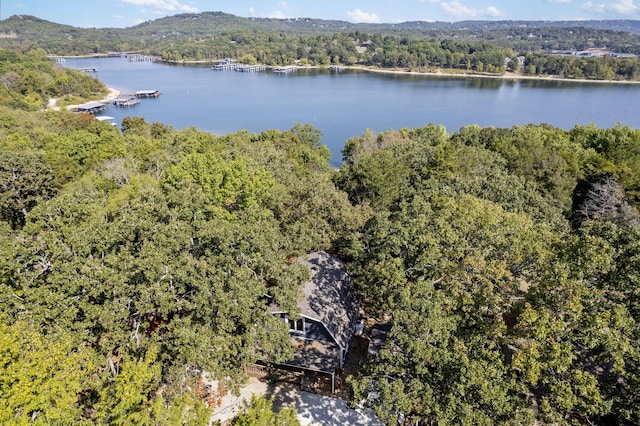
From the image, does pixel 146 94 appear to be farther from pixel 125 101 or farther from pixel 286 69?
pixel 286 69

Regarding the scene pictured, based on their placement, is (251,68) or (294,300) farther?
(251,68)

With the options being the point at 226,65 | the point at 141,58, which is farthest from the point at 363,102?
the point at 141,58

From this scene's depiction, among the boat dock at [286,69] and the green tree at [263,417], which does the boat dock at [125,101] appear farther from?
the green tree at [263,417]

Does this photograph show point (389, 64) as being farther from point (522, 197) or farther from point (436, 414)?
point (436, 414)

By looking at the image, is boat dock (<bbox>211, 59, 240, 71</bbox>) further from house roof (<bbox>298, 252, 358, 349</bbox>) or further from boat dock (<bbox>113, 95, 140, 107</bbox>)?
house roof (<bbox>298, 252, 358, 349</bbox>)

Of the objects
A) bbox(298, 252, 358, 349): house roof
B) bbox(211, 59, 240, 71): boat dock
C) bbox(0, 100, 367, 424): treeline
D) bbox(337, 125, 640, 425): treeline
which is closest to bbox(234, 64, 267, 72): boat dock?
bbox(211, 59, 240, 71): boat dock

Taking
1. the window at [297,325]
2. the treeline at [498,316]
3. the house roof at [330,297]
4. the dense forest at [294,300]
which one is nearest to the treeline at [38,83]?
the dense forest at [294,300]

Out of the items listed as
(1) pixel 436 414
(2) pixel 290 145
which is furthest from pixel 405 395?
(2) pixel 290 145
